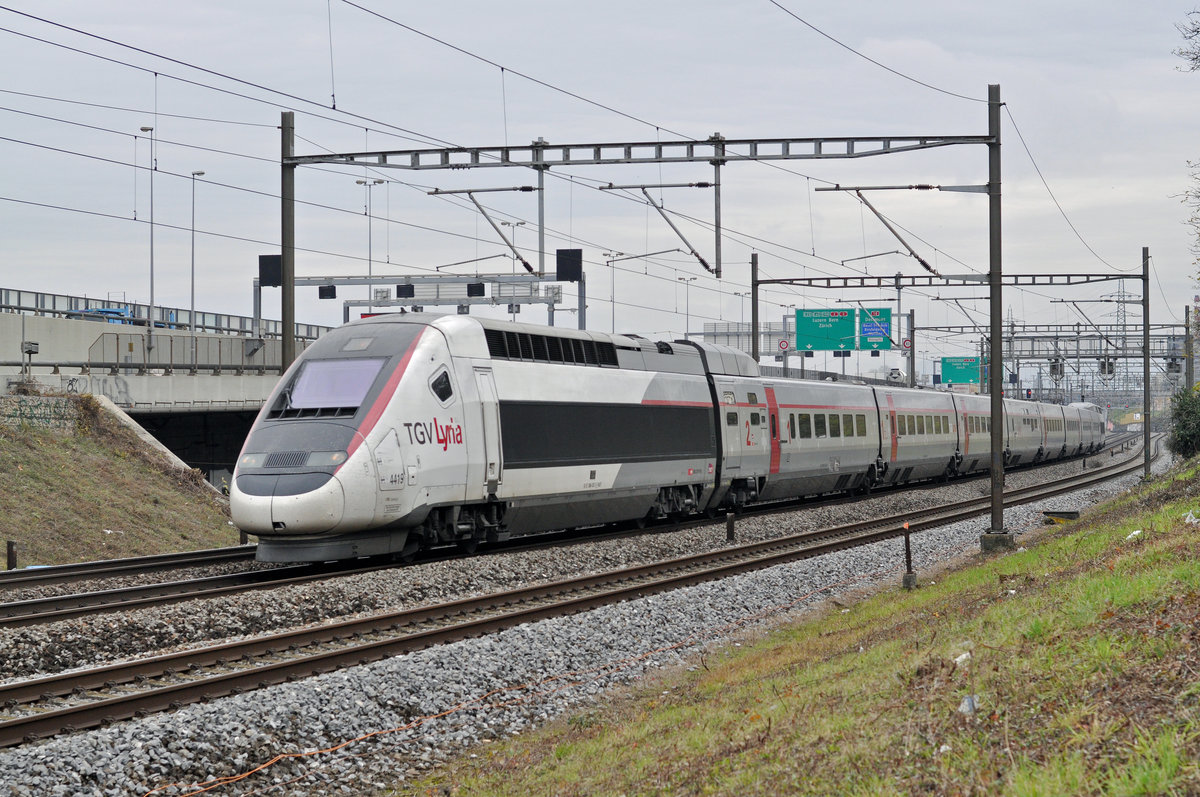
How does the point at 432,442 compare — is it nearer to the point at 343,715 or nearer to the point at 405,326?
the point at 405,326

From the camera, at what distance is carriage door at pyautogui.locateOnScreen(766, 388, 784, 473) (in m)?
30.1

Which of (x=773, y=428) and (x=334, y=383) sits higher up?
(x=334, y=383)

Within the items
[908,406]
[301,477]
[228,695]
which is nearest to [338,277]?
[908,406]

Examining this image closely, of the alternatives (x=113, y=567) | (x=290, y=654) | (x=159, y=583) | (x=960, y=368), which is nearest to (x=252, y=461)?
(x=159, y=583)

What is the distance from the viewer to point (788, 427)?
31141 mm

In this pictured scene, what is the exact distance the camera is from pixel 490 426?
62.2 feet

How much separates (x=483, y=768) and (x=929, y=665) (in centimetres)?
346

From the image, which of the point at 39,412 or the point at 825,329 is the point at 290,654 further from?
the point at 825,329

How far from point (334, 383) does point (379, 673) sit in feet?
23.5

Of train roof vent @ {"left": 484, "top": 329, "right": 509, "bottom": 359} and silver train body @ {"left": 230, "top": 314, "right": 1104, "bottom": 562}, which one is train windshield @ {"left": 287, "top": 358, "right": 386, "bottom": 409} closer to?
silver train body @ {"left": 230, "top": 314, "right": 1104, "bottom": 562}

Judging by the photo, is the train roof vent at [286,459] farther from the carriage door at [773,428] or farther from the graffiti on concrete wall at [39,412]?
the carriage door at [773,428]

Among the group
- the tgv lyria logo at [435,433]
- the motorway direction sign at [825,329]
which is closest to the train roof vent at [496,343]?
the tgv lyria logo at [435,433]

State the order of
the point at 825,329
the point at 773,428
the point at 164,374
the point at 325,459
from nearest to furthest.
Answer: the point at 325,459 < the point at 773,428 < the point at 164,374 < the point at 825,329

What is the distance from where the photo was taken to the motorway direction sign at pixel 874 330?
67062 millimetres
